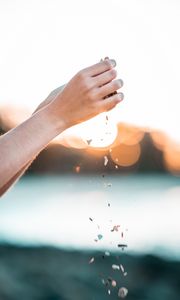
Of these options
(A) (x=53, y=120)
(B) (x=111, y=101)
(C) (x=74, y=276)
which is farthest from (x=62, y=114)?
(C) (x=74, y=276)

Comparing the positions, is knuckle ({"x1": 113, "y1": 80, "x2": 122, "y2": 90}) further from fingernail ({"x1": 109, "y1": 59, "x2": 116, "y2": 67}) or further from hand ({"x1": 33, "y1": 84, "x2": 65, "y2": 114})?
hand ({"x1": 33, "y1": 84, "x2": 65, "y2": 114})

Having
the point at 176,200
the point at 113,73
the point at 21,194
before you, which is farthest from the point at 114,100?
the point at 21,194

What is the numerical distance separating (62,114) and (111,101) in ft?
0.45

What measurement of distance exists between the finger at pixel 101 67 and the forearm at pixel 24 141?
15 centimetres

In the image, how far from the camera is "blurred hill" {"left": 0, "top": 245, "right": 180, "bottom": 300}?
9656 mm

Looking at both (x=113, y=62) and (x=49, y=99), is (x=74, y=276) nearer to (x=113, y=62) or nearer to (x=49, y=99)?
(x=49, y=99)

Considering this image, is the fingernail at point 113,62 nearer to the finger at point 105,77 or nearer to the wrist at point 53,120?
the finger at point 105,77

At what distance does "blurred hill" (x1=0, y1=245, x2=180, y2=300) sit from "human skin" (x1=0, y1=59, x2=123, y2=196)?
724 cm

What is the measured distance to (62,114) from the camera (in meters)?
1.88

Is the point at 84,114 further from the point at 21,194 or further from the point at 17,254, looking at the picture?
the point at 21,194

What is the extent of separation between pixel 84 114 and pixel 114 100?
9cm

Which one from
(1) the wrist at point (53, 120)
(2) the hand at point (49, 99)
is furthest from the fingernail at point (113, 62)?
(2) the hand at point (49, 99)

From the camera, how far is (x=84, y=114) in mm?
1894

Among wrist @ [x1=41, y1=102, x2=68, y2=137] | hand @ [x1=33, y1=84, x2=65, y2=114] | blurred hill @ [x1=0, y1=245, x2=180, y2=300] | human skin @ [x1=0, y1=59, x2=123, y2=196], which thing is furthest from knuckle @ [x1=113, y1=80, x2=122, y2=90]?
blurred hill @ [x1=0, y1=245, x2=180, y2=300]
